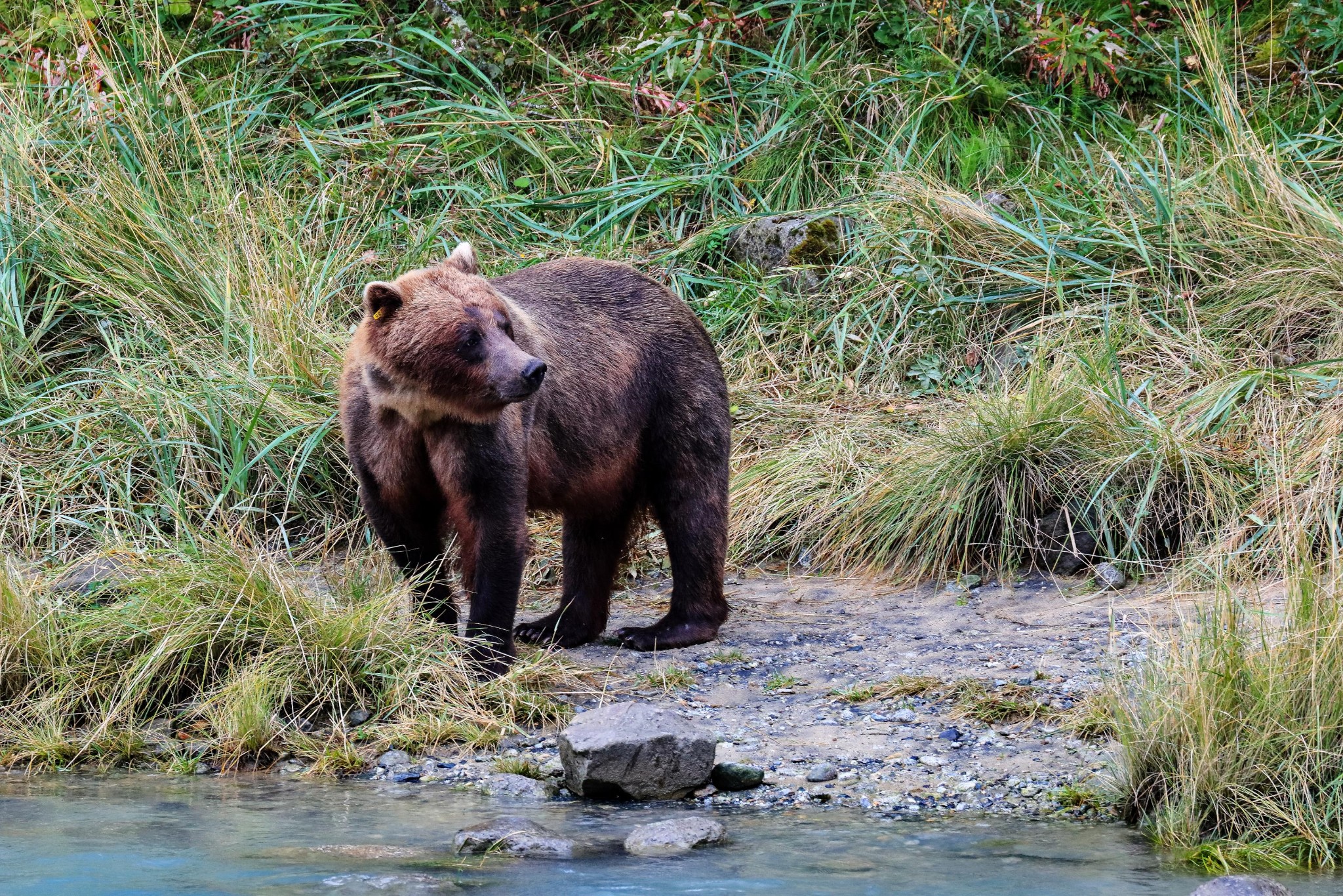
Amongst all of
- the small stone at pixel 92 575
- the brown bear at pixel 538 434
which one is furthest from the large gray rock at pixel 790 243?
the small stone at pixel 92 575

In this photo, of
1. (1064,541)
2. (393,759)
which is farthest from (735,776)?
(1064,541)

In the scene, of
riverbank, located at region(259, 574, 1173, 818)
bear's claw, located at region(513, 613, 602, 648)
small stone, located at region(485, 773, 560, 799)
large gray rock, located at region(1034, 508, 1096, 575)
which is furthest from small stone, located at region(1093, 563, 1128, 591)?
small stone, located at region(485, 773, 560, 799)

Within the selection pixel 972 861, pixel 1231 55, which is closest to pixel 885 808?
pixel 972 861

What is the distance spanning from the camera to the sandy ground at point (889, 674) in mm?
4488

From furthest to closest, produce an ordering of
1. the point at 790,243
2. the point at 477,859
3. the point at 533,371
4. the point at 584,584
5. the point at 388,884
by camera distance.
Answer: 1. the point at 790,243
2. the point at 584,584
3. the point at 533,371
4. the point at 477,859
5. the point at 388,884

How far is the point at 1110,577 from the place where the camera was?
6.40 m

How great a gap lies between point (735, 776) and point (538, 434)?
1.66 metres

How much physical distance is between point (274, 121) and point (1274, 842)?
7967 millimetres

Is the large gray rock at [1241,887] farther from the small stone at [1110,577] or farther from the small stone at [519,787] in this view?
the small stone at [1110,577]

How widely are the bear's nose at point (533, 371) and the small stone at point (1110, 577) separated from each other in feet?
8.68

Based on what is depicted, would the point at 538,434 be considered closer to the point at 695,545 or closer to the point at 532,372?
the point at 532,372

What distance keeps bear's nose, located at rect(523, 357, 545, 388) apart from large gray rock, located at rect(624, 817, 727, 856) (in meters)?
1.61

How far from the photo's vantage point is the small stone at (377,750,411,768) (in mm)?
4793

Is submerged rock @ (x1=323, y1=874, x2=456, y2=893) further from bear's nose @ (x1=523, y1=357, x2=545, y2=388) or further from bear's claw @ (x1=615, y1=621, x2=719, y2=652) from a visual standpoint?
bear's claw @ (x1=615, y1=621, x2=719, y2=652)
